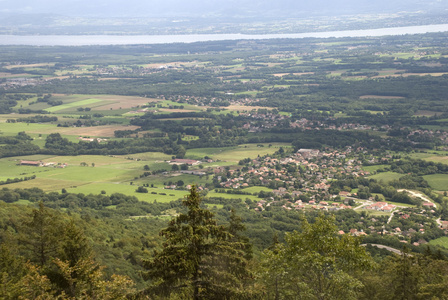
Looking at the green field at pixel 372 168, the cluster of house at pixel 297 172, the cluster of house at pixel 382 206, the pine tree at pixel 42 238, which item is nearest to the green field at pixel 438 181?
the green field at pixel 372 168

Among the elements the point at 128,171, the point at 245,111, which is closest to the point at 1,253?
the point at 128,171

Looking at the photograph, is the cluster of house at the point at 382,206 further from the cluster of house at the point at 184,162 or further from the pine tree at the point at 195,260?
the pine tree at the point at 195,260

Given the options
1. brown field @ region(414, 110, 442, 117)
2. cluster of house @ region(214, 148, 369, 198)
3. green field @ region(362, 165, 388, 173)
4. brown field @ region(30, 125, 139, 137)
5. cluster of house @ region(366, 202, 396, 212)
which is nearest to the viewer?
cluster of house @ region(366, 202, 396, 212)

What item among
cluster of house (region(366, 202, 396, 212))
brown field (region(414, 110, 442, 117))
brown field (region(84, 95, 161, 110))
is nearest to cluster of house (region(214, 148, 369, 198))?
cluster of house (region(366, 202, 396, 212))

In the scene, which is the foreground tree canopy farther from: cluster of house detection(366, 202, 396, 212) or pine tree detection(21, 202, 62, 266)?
cluster of house detection(366, 202, 396, 212)

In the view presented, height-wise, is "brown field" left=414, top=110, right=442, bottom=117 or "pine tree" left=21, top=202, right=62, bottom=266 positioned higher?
"pine tree" left=21, top=202, right=62, bottom=266

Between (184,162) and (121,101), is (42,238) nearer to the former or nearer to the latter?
(184,162)
